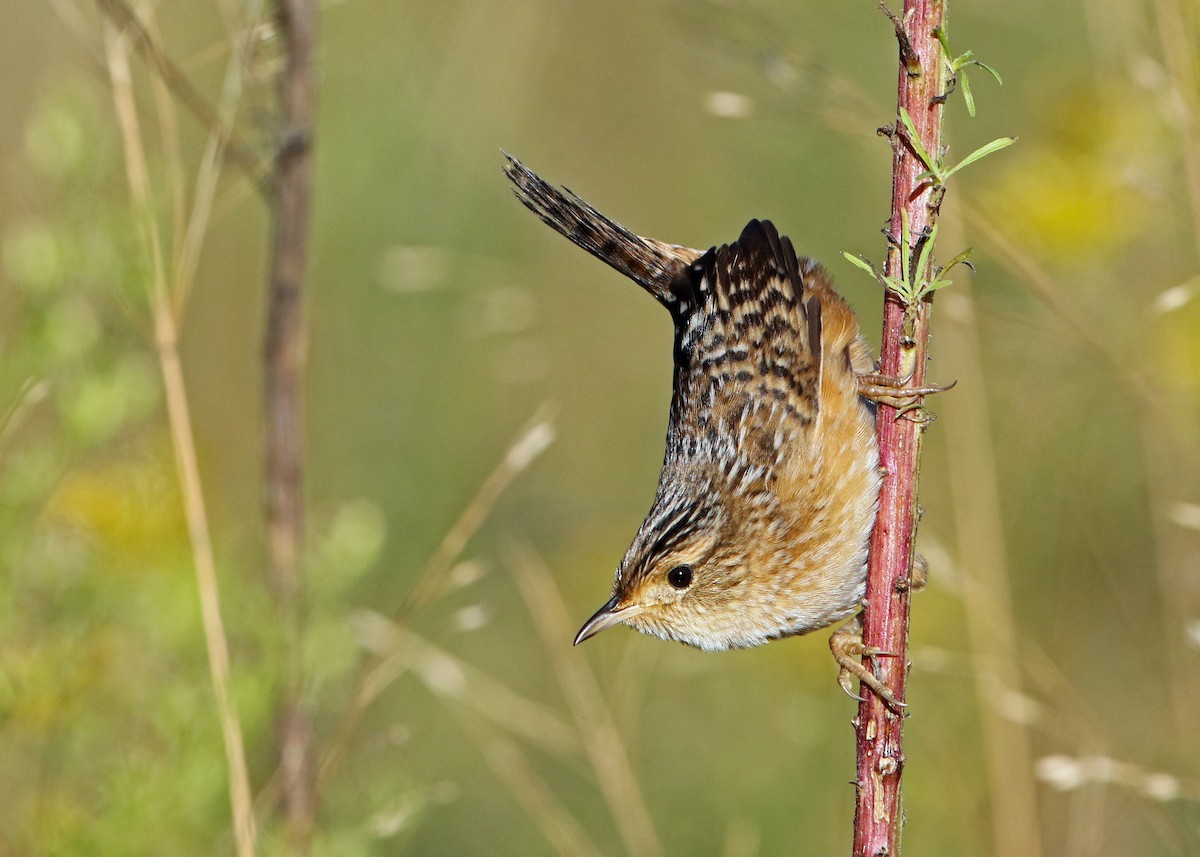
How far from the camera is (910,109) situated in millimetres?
1797

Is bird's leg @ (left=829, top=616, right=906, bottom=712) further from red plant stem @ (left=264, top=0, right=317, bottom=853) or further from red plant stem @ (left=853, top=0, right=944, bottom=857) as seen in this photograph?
red plant stem @ (left=264, top=0, right=317, bottom=853)

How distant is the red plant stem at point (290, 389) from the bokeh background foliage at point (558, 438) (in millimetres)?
64

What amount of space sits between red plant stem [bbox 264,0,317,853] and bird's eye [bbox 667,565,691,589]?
0.86 meters

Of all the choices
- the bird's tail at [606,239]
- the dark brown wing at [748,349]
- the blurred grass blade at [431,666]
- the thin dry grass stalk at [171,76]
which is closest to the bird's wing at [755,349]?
the dark brown wing at [748,349]

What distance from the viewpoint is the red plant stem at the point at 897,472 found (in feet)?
5.87

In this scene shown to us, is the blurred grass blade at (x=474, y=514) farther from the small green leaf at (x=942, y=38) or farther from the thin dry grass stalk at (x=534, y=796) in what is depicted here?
the small green leaf at (x=942, y=38)

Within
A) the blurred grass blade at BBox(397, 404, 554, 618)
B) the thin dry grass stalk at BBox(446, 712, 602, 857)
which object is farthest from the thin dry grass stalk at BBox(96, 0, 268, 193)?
the thin dry grass stalk at BBox(446, 712, 602, 857)

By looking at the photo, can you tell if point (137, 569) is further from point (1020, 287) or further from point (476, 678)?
point (1020, 287)

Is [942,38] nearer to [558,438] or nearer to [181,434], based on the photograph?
[181,434]

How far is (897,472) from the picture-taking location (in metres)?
1.98

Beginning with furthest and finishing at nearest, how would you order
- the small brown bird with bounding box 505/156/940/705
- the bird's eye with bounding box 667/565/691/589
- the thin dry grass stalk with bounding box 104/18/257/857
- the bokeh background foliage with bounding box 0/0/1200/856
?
1. the bird's eye with bounding box 667/565/691/589
2. the small brown bird with bounding box 505/156/940/705
3. the bokeh background foliage with bounding box 0/0/1200/856
4. the thin dry grass stalk with bounding box 104/18/257/857

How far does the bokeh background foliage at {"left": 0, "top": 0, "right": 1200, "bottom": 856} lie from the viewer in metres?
2.66

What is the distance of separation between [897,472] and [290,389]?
1.44m

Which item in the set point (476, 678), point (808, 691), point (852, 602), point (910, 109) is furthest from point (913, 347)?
point (808, 691)
